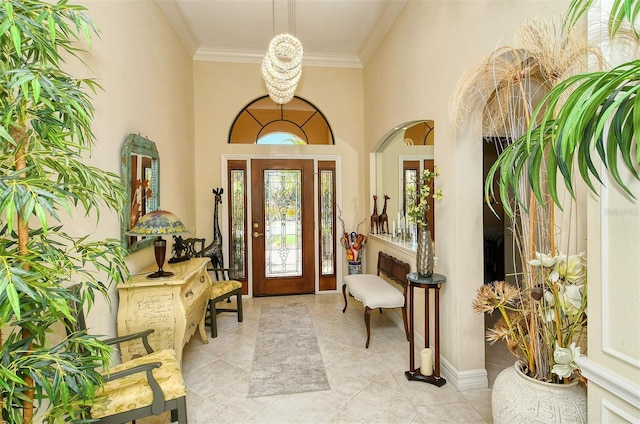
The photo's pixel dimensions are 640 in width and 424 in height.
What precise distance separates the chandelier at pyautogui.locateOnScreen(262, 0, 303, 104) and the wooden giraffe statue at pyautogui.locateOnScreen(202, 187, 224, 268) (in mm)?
1919

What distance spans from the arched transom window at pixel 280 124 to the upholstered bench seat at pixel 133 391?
3.92 metres

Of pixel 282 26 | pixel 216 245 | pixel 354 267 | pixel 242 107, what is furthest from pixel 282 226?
pixel 282 26

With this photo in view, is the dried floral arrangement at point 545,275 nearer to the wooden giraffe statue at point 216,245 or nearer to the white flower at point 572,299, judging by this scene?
the white flower at point 572,299

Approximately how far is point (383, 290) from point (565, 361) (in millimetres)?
2175

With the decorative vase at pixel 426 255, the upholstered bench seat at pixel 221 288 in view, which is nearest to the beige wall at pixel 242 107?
the upholstered bench seat at pixel 221 288

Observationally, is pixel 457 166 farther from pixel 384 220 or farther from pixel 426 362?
pixel 384 220

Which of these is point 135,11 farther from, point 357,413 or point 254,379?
point 357,413

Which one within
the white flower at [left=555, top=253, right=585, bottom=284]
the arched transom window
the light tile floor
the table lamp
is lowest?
the light tile floor

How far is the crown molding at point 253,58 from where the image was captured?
5074 mm

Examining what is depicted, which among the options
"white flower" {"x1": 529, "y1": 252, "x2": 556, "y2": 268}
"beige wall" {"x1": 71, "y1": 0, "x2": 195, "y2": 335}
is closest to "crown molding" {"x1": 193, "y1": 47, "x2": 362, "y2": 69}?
"beige wall" {"x1": 71, "y1": 0, "x2": 195, "y2": 335}

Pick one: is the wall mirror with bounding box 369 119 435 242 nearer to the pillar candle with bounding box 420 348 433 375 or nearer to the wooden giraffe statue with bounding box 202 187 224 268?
the pillar candle with bounding box 420 348 433 375

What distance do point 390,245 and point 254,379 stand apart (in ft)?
7.38

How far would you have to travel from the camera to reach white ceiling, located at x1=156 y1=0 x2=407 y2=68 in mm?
3863

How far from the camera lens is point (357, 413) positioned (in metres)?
2.39
